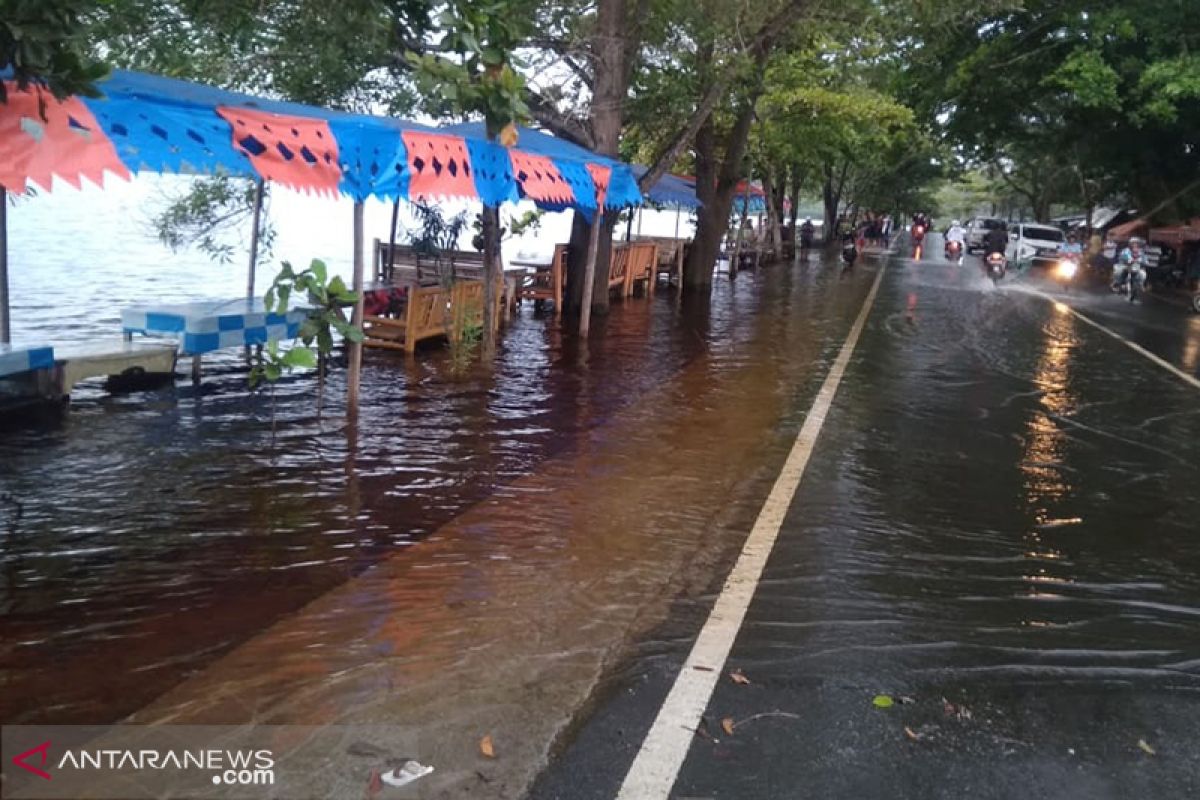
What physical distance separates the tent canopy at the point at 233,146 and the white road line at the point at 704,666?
334 cm

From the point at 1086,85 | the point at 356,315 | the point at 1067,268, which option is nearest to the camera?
the point at 356,315

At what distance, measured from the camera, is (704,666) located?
409cm

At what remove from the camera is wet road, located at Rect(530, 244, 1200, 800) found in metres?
3.40

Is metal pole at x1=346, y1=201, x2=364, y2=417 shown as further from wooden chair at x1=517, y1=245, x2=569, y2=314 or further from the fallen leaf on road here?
wooden chair at x1=517, y1=245, x2=569, y2=314

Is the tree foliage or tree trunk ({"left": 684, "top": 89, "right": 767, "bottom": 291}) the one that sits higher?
tree trunk ({"left": 684, "top": 89, "right": 767, "bottom": 291})

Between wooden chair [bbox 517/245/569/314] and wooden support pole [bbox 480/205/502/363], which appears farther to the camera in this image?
wooden chair [bbox 517/245/569/314]

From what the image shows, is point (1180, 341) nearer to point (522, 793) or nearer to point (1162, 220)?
point (522, 793)

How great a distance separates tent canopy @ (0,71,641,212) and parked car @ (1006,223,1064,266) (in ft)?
102

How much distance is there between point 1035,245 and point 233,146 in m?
37.4

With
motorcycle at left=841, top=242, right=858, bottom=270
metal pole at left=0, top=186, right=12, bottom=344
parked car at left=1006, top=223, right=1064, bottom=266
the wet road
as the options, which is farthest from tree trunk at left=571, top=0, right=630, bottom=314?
parked car at left=1006, top=223, right=1064, bottom=266

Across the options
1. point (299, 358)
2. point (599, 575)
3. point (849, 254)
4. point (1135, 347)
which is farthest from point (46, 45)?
point (849, 254)

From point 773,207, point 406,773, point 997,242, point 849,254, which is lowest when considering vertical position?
point 406,773

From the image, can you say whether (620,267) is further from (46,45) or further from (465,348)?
(46,45)

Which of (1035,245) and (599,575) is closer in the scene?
(599,575)
